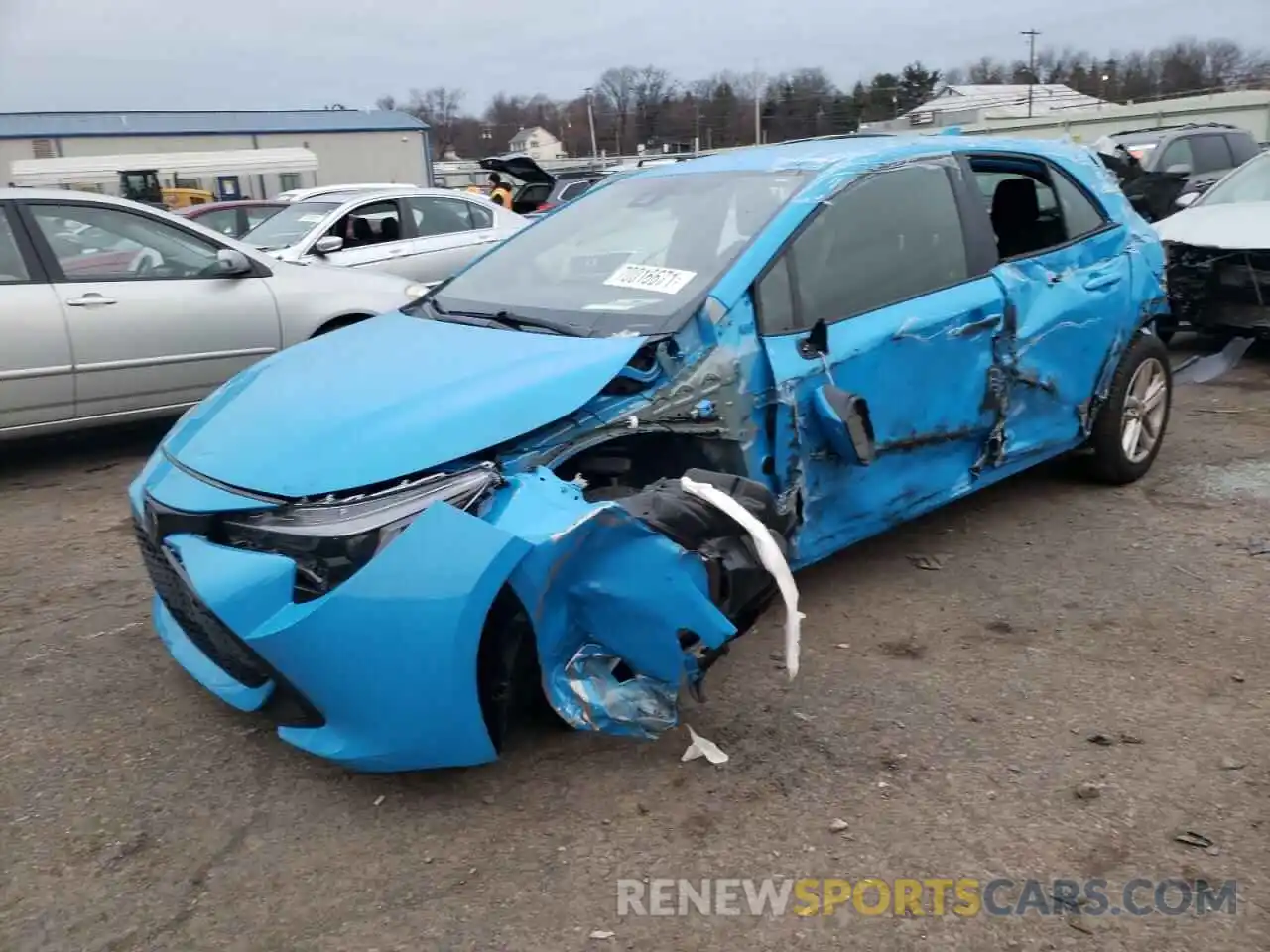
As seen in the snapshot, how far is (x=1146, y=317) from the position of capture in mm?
4875

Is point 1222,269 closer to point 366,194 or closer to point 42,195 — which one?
point 366,194

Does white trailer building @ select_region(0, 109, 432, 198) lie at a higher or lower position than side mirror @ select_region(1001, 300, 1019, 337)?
higher

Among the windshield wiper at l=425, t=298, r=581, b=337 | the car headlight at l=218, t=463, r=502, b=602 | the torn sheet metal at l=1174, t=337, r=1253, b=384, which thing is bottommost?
the torn sheet metal at l=1174, t=337, r=1253, b=384

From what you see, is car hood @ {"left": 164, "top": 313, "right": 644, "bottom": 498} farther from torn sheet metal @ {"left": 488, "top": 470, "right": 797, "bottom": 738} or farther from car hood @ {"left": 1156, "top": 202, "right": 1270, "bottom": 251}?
car hood @ {"left": 1156, "top": 202, "right": 1270, "bottom": 251}

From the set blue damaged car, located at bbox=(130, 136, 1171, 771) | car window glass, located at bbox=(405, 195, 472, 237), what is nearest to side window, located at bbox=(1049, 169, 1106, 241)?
blue damaged car, located at bbox=(130, 136, 1171, 771)

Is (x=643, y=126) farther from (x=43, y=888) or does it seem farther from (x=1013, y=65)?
(x=43, y=888)

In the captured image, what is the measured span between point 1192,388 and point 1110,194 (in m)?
2.96

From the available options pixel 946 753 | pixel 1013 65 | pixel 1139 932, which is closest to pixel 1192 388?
pixel 946 753

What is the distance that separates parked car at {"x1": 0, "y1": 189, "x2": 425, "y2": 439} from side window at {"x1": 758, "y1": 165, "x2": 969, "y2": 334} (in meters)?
3.85

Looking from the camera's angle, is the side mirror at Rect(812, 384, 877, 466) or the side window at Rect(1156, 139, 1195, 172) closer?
the side mirror at Rect(812, 384, 877, 466)

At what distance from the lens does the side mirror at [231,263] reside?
19.7ft

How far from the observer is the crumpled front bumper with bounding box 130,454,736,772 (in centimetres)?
239

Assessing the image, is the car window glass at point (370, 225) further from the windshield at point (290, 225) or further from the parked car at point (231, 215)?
the parked car at point (231, 215)

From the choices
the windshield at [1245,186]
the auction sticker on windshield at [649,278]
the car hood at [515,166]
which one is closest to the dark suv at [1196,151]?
the windshield at [1245,186]
